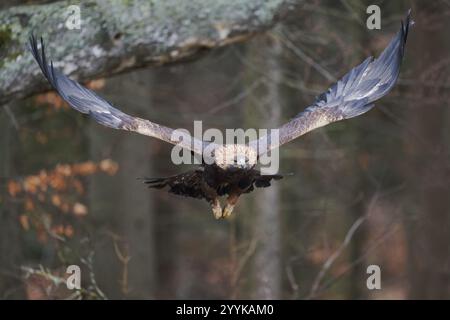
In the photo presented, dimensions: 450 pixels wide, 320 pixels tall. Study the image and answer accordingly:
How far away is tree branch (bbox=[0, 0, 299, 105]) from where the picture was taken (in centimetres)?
786


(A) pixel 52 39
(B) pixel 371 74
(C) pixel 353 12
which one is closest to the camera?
(A) pixel 52 39

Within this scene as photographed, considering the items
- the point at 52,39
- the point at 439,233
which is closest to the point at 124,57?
the point at 52,39

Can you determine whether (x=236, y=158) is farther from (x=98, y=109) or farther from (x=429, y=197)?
(x=429, y=197)

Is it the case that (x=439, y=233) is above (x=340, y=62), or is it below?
below

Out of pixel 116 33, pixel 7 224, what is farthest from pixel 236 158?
pixel 7 224

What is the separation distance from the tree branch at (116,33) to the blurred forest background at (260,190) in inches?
35.2

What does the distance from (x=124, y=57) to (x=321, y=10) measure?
3709mm

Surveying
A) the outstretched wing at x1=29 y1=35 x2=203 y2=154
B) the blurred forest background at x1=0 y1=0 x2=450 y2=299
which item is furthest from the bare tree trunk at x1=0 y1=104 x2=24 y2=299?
the outstretched wing at x1=29 y1=35 x2=203 y2=154

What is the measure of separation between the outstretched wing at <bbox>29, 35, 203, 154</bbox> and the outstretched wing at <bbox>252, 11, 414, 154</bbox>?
26.1 inches

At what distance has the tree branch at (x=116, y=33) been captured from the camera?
7863mm

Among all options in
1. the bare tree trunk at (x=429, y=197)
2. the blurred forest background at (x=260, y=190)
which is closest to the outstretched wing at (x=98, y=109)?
the blurred forest background at (x=260, y=190)

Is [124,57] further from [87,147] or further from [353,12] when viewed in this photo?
[87,147]
